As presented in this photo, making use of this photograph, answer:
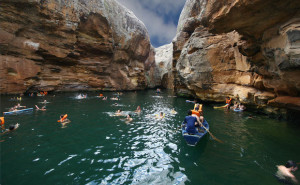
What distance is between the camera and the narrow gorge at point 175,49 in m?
8.18

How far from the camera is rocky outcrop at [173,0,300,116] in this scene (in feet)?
24.0

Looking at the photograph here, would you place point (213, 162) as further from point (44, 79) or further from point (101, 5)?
point (101, 5)

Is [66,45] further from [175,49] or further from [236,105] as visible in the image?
[236,105]

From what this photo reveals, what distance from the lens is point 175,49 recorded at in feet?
101

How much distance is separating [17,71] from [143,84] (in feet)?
110

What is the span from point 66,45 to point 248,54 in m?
30.8

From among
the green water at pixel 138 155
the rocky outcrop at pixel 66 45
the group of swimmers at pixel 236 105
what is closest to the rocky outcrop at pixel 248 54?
the group of swimmers at pixel 236 105

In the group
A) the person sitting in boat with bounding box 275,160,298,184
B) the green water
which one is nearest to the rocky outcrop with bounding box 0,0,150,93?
the green water

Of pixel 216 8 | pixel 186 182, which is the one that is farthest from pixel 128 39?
pixel 186 182

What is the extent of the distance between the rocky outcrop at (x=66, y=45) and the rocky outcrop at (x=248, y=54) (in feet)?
68.9

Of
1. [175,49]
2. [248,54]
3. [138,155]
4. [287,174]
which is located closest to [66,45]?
[175,49]

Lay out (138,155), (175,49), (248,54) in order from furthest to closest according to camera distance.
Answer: (175,49)
(248,54)
(138,155)

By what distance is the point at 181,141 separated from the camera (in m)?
7.82

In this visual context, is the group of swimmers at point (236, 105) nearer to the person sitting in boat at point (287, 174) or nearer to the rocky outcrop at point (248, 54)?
the rocky outcrop at point (248, 54)
